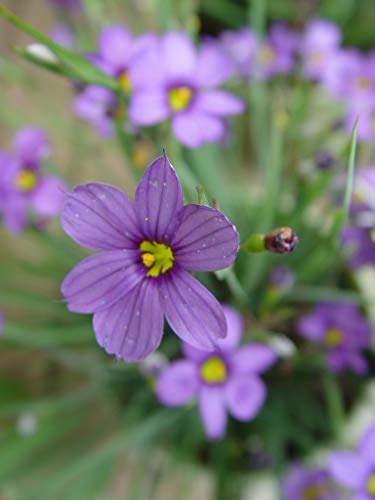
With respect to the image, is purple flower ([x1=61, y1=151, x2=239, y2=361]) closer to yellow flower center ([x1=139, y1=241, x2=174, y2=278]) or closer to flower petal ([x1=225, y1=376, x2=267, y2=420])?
yellow flower center ([x1=139, y1=241, x2=174, y2=278])

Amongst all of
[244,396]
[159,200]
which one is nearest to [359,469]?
[244,396]

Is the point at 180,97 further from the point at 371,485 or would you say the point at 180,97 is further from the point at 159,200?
→ the point at 371,485

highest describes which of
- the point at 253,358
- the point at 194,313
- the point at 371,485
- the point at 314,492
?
the point at 194,313

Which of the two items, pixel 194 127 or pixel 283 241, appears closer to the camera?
pixel 283 241

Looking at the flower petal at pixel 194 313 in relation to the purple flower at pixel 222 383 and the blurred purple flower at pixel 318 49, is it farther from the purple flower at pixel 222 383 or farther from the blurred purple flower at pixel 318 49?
the blurred purple flower at pixel 318 49

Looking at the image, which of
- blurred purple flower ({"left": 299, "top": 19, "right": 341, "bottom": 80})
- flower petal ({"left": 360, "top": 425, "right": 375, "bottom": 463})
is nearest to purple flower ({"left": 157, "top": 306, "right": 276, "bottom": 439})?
flower petal ({"left": 360, "top": 425, "right": 375, "bottom": 463})

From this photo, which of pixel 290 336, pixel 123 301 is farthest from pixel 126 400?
pixel 123 301
